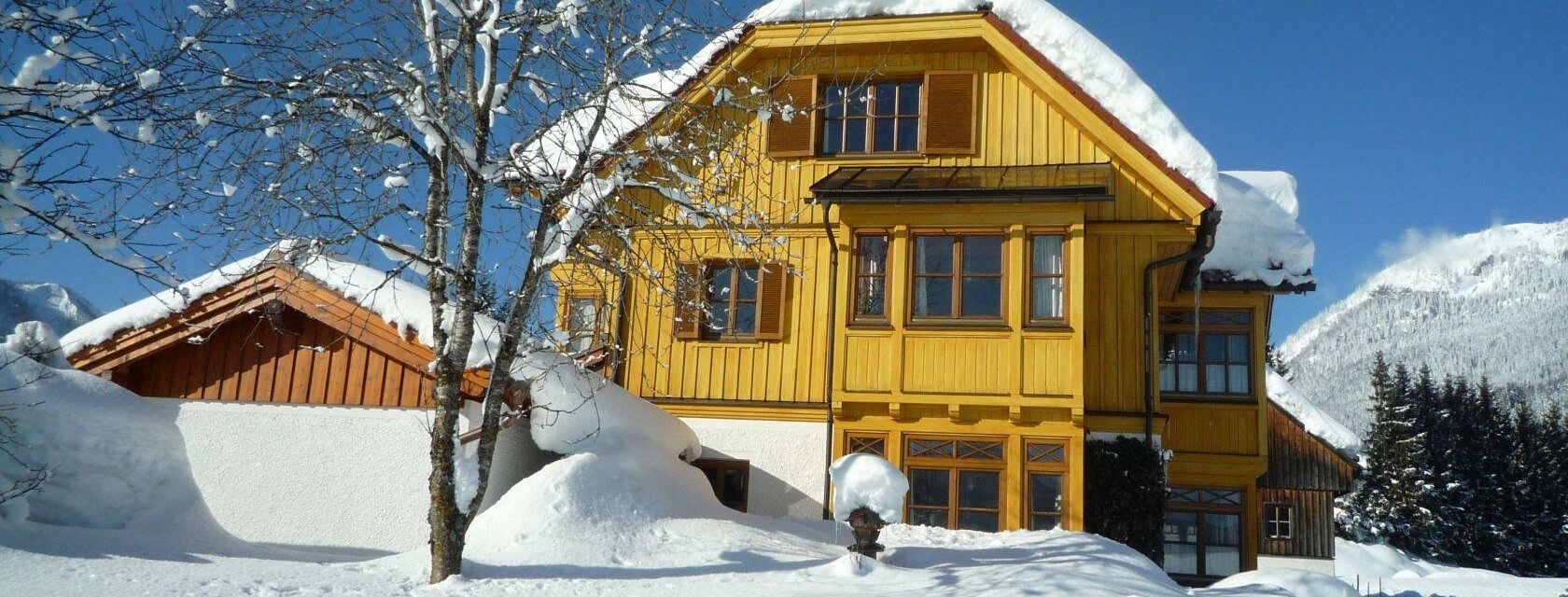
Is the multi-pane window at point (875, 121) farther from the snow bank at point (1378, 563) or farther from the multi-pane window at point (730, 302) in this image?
the snow bank at point (1378, 563)

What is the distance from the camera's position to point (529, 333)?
9.15 metres

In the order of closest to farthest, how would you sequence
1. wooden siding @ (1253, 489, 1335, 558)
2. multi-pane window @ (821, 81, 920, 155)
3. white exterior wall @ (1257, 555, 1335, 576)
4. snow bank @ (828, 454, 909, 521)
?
1. snow bank @ (828, 454, 909, 521)
2. multi-pane window @ (821, 81, 920, 155)
3. white exterior wall @ (1257, 555, 1335, 576)
4. wooden siding @ (1253, 489, 1335, 558)

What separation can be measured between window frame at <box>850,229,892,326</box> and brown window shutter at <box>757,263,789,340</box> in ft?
3.58

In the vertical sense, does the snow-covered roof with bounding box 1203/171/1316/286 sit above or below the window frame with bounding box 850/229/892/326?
above

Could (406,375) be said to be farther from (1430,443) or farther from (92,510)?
(1430,443)

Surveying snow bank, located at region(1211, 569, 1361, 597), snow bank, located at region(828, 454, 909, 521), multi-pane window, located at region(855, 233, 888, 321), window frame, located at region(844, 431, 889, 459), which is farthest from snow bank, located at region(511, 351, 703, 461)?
snow bank, located at region(1211, 569, 1361, 597)

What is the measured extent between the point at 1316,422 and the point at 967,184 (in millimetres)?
10202

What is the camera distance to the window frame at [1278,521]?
21.0 m

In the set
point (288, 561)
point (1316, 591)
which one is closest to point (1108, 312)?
point (1316, 591)

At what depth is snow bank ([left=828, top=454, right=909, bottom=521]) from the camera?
337 inches

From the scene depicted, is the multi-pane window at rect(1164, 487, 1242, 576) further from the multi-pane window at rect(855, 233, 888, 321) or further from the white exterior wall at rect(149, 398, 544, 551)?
the white exterior wall at rect(149, 398, 544, 551)

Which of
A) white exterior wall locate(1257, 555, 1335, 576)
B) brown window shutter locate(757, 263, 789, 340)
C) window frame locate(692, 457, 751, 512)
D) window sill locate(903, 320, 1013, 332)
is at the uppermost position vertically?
brown window shutter locate(757, 263, 789, 340)

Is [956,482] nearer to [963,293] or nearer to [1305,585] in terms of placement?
[963,293]

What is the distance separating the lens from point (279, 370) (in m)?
10.3
